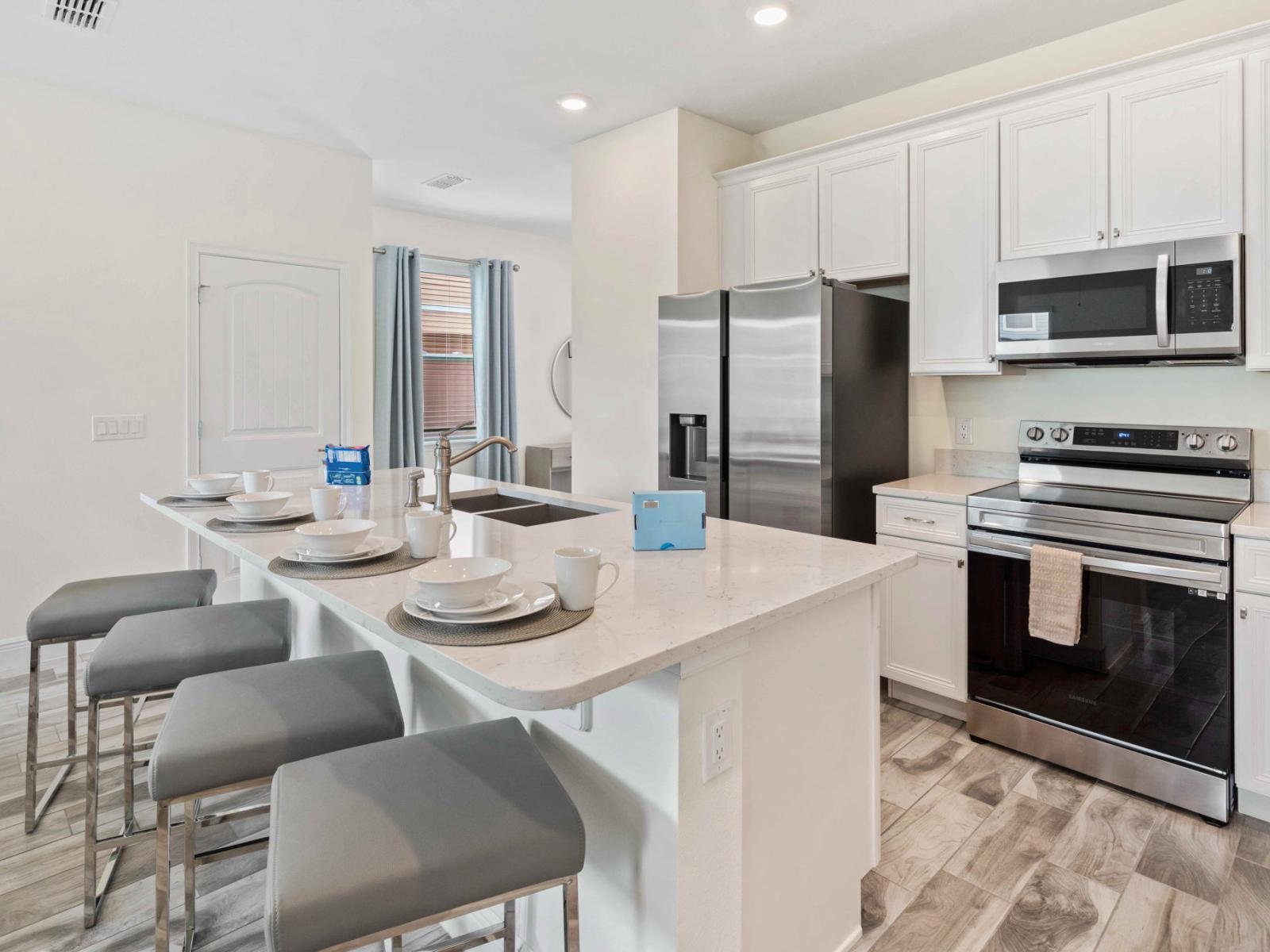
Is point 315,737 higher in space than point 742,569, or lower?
lower

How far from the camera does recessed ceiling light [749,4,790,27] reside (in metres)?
2.66

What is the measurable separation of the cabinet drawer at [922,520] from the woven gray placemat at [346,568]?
1954 mm

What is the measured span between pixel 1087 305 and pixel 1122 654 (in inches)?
46.4

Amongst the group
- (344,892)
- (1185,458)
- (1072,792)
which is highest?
(1185,458)

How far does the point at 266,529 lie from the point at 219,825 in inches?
36.2

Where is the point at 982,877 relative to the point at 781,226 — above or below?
below

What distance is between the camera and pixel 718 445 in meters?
3.24

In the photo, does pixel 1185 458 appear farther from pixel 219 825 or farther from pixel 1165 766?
pixel 219 825

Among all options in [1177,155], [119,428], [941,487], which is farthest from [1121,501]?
[119,428]

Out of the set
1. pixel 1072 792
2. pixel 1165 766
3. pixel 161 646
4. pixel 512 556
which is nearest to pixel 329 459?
pixel 161 646

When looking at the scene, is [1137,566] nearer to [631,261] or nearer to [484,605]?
[484,605]

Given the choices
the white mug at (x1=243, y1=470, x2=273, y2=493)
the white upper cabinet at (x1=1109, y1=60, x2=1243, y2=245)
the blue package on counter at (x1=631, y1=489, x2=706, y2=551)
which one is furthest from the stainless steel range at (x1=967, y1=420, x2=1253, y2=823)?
the white mug at (x1=243, y1=470, x2=273, y2=493)

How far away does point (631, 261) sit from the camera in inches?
151

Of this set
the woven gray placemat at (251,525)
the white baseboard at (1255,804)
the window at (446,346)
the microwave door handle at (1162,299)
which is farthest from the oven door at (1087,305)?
the window at (446,346)
